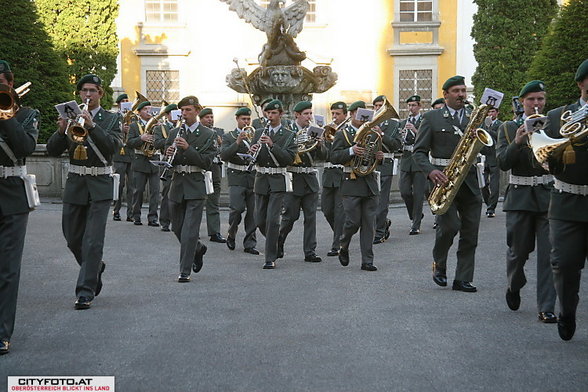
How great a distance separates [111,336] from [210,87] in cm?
2874

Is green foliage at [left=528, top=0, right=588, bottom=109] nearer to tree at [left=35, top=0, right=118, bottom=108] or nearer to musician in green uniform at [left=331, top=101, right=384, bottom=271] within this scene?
musician in green uniform at [left=331, top=101, right=384, bottom=271]

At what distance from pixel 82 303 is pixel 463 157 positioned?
4.07 metres

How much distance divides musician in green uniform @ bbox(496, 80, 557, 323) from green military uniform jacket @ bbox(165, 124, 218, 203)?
11.8ft

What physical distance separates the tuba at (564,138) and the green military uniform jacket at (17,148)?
3.87m

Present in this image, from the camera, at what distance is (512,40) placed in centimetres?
2936

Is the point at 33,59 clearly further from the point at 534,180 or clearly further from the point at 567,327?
the point at 567,327

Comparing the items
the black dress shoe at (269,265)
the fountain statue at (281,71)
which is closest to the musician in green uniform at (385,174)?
the black dress shoe at (269,265)

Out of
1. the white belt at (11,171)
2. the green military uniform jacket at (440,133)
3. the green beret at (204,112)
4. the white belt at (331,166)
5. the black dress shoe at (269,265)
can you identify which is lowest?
the black dress shoe at (269,265)

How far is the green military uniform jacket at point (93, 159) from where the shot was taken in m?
8.89

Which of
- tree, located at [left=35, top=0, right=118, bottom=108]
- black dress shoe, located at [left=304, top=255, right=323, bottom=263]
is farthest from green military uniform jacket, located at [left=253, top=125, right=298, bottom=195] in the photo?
tree, located at [left=35, top=0, right=118, bottom=108]

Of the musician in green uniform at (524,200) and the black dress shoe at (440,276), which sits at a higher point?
the musician in green uniform at (524,200)

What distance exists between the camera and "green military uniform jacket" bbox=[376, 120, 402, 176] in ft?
42.9

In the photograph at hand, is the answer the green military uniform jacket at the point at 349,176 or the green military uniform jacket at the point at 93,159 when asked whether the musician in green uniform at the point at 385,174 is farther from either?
the green military uniform jacket at the point at 93,159

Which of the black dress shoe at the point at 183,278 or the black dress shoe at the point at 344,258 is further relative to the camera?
the black dress shoe at the point at 344,258
